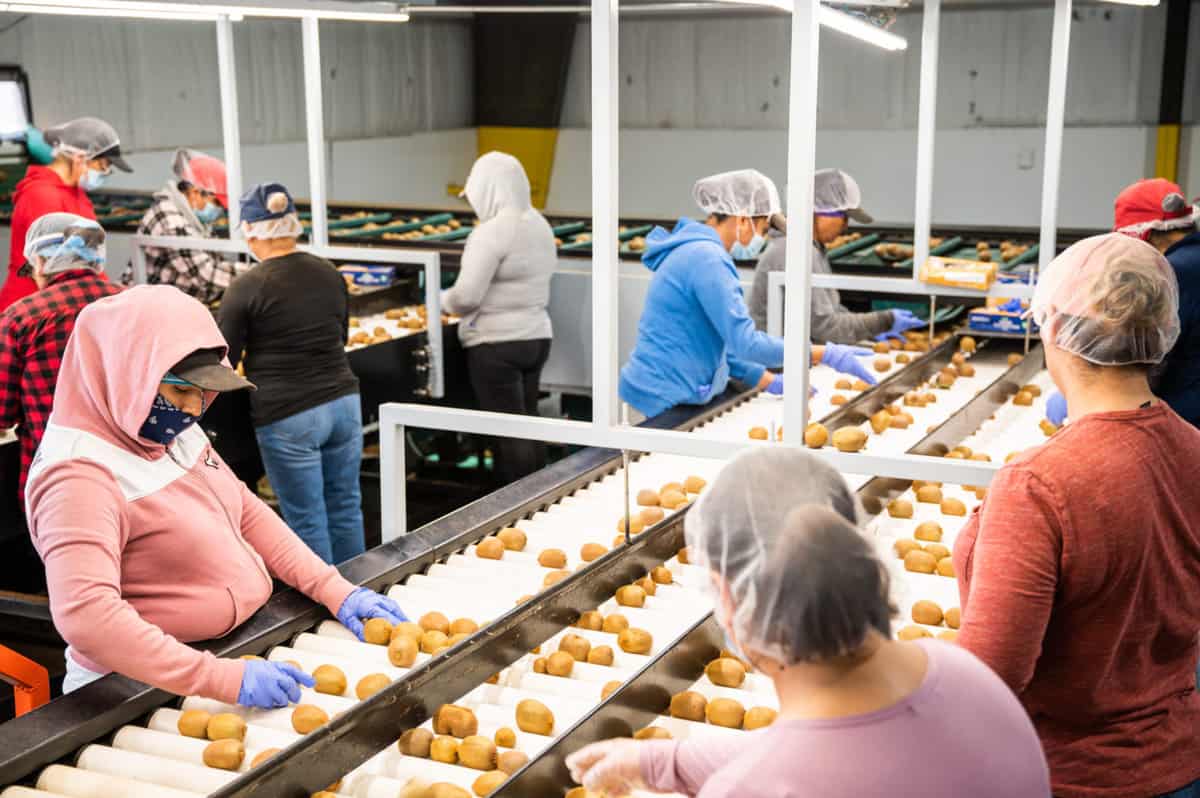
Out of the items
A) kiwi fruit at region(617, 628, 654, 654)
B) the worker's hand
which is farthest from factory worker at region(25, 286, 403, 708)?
the worker's hand

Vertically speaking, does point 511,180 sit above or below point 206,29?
below

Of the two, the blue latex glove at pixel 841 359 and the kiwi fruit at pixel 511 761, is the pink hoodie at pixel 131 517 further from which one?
the blue latex glove at pixel 841 359

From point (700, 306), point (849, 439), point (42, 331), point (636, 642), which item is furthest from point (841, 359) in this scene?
point (42, 331)

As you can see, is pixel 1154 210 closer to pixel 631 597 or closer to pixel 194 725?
pixel 631 597

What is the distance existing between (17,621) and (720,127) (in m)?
9.69

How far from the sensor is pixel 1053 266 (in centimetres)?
176

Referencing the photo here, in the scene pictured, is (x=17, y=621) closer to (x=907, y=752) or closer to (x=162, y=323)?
(x=162, y=323)

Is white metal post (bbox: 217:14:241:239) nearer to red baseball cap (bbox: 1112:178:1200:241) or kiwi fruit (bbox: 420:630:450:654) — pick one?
kiwi fruit (bbox: 420:630:450:654)

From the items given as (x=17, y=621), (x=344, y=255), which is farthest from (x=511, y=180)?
(x=17, y=621)

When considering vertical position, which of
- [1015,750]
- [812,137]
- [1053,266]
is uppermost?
[812,137]

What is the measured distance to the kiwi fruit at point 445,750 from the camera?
224 cm

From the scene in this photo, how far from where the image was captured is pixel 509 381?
5.71 metres

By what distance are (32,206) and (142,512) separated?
3305mm

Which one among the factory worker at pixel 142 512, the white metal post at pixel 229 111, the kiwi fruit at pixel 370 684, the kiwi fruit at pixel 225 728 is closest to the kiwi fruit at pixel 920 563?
the kiwi fruit at pixel 370 684
